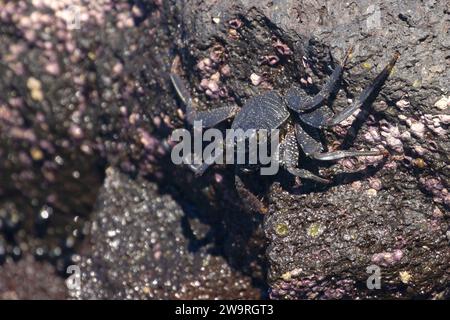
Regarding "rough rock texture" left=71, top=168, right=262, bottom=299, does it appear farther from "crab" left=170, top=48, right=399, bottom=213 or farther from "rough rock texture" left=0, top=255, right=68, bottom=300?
"crab" left=170, top=48, right=399, bottom=213

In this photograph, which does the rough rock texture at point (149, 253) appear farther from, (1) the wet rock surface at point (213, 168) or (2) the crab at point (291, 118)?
(2) the crab at point (291, 118)

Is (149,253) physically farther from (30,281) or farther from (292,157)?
(292,157)

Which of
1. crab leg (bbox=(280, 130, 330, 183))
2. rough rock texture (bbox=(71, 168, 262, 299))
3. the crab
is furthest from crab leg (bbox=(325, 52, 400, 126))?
rough rock texture (bbox=(71, 168, 262, 299))

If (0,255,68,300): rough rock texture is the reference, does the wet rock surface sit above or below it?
above
